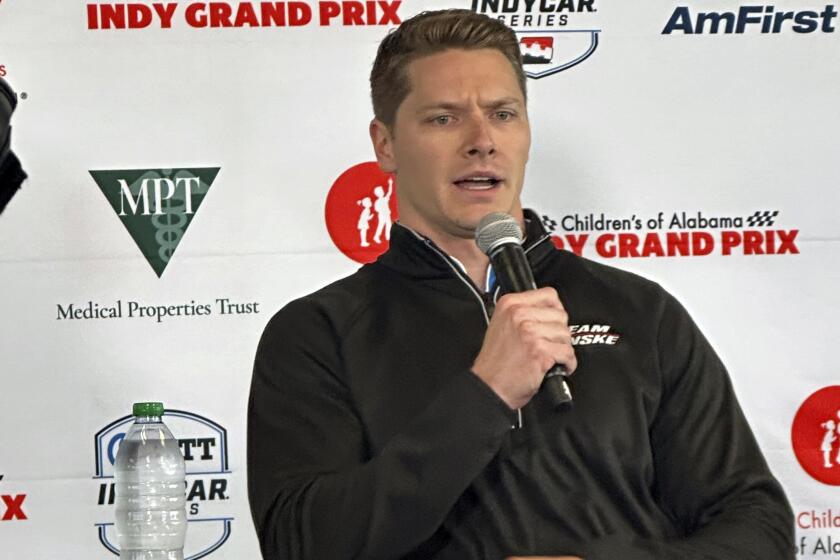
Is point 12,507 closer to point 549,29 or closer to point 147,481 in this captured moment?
point 147,481

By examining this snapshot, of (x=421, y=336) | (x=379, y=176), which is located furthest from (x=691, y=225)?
(x=421, y=336)

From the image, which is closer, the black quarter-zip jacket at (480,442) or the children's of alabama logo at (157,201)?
the black quarter-zip jacket at (480,442)

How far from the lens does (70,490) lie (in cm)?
252

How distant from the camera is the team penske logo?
185 cm

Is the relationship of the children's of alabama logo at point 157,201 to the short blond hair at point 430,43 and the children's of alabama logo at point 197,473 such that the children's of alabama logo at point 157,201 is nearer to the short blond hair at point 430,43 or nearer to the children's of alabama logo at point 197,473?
the children's of alabama logo at point 197,473

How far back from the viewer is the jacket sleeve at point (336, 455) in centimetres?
160

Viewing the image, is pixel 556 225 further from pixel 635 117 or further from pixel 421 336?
pixel 421 336

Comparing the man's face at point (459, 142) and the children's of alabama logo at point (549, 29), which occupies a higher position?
the children's of alabama logo at point (549, 29)

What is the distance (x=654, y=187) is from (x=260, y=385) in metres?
1.15

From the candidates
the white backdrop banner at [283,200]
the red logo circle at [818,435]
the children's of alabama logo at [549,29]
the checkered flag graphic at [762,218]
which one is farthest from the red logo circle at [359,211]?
the red logo circle at [818,435]

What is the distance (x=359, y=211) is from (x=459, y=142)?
2.32ft

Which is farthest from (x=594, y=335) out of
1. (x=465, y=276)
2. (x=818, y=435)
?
(x=818, y=435)

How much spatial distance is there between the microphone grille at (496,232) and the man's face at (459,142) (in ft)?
0.42

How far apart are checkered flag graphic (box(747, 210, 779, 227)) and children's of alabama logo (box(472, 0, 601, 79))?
50cm
